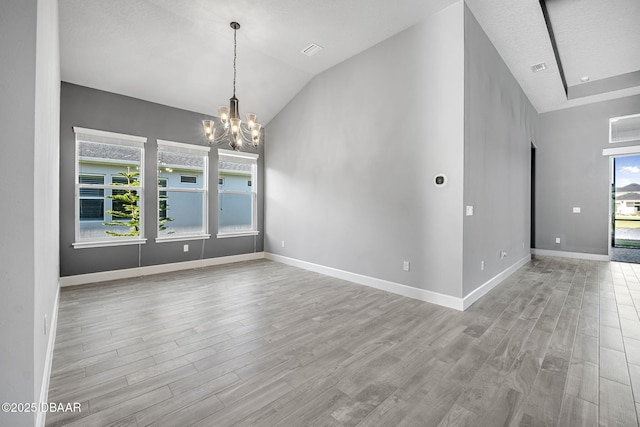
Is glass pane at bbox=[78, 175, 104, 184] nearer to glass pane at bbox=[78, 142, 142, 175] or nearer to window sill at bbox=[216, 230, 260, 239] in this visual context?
glass pane at bbox=[78, 142, 142, 175]

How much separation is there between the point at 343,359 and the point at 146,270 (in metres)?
4.20

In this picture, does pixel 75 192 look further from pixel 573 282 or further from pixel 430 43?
pixel 573 282

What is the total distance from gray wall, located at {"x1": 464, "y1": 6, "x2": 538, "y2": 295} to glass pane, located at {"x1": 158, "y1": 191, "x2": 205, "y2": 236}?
475 cm

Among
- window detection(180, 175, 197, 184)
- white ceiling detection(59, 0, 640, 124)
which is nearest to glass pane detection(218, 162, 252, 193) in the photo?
window detection(180, 175, 197, 184)

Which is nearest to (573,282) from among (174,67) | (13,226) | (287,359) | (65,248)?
(287,359)

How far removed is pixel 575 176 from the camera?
6.35m

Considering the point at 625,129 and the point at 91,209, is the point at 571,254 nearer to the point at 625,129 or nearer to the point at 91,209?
the point at 625,129

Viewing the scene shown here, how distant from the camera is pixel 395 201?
3.93 metres

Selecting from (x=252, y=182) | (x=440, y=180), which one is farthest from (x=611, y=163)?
(x=252, y=182)

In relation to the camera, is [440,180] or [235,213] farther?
[235,213]

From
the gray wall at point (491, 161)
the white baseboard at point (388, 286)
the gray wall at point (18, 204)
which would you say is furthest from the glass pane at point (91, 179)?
the gray wall at point (491, 161)

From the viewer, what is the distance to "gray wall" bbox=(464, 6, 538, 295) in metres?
3.37

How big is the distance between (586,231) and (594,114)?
2591mm

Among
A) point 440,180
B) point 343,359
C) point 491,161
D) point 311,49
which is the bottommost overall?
point 343,359
